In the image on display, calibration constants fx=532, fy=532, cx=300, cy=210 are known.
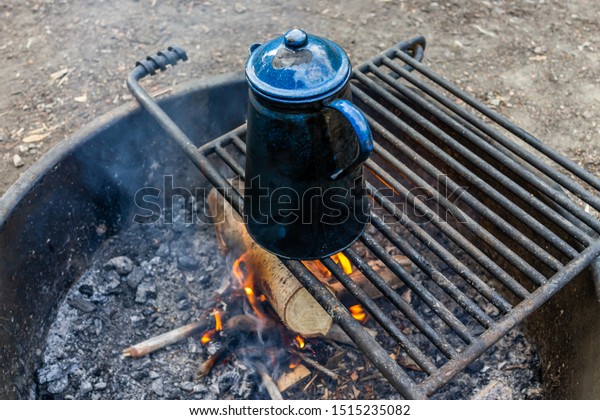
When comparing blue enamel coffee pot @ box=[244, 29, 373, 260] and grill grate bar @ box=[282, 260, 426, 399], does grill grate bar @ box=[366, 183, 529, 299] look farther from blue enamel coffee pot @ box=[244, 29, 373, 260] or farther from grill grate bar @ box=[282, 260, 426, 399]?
grill grate bar @ box=[282, 260, 426, 399]

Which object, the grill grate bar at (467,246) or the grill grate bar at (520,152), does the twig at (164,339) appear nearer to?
the grill grate bar at (467,246)

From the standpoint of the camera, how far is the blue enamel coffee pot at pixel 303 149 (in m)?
1.15

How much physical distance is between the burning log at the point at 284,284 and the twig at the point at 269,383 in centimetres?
17

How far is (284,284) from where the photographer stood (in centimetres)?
180

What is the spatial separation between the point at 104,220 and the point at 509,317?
156 cm

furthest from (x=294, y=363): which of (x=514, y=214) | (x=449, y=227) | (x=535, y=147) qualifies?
(x=535, y=147)

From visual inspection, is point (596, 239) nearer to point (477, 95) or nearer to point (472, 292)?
point (472, 292)

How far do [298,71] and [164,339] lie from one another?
1.16 m

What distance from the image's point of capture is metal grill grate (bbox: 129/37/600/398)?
142 centimetres

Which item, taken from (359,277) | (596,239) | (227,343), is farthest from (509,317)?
(227,343)

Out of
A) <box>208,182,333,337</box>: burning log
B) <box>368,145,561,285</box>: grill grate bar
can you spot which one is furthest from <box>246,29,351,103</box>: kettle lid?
<box>208,182,333,337</box>: burning log

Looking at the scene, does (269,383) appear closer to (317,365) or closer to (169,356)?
(317,365)

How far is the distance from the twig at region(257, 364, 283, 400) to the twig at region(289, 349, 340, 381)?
4.7 inches

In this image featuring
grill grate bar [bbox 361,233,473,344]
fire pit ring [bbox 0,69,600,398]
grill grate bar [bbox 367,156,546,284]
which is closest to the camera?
grill grate bar [bbox 361,233,473,344]
